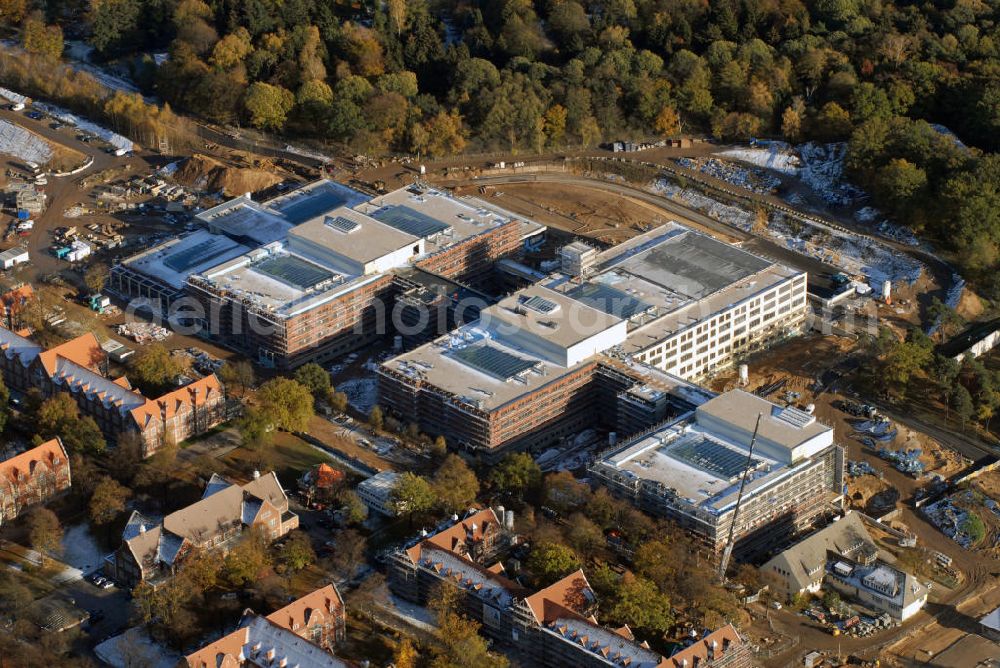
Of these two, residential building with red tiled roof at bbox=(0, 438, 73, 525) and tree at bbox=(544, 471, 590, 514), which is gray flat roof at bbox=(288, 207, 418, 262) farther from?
residential building with red tiled roof at bbox=(0, 438, 73, 525)

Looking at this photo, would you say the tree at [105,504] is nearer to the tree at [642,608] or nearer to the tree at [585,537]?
the tree at [585,537]

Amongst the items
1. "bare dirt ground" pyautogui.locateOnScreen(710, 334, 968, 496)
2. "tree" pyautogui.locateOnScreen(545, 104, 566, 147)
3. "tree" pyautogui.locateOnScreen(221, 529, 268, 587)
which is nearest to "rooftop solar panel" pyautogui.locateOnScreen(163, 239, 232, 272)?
"tree" pyautogui.locateOnScreen(545, 104, 566, 147)

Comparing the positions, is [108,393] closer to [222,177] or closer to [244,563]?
[244,563]

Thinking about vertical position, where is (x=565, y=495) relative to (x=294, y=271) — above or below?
below

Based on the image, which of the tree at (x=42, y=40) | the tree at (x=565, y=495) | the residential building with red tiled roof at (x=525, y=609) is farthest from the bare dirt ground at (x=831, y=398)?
the tree at (x=42, y=40)

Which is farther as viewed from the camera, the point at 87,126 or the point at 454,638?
the point at 87,126

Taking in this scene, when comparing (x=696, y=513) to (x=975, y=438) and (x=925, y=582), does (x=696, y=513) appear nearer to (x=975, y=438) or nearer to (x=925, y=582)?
(x=925, y=582)

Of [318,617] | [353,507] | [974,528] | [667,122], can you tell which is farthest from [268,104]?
[974,528]
